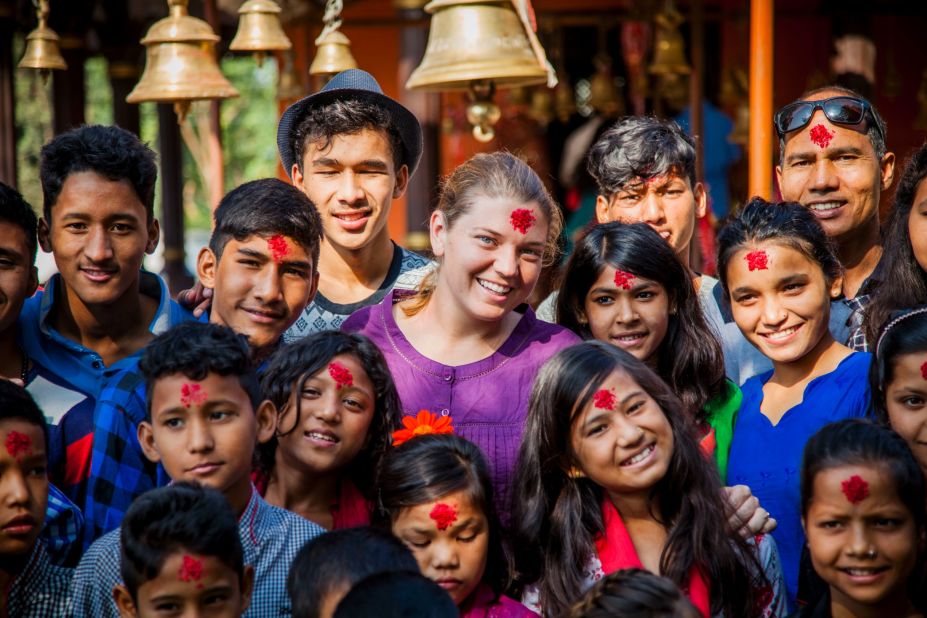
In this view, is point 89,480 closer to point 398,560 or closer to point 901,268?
point 398,560

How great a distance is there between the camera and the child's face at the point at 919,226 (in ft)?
12.6

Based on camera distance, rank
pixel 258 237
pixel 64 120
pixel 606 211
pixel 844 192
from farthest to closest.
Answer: pixel 64 120, pixel 606 211, pixel 844 192, pixel 258 237

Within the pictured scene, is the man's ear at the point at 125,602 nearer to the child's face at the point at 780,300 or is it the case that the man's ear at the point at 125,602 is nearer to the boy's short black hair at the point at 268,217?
the boy's short black hair at the point at 268,217

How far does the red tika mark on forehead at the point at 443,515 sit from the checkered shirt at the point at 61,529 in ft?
3.20

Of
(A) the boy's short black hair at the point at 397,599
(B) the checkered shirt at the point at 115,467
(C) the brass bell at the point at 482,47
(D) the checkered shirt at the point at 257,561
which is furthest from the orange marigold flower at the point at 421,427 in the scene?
(C) the brass bell at the point at 482,47

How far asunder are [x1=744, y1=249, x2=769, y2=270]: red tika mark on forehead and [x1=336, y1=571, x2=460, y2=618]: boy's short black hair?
1697 mm

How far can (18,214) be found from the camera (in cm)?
379

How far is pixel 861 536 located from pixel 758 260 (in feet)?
3.73

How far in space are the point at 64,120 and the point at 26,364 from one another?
6.47 meters

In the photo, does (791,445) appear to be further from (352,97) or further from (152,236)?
(152,236)

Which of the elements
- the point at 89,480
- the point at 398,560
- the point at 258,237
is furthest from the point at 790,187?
→ the point at 89,480

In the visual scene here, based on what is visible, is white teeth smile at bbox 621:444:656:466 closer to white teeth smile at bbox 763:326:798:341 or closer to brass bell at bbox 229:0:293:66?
white teeth smile at bbox 763:326:798:341

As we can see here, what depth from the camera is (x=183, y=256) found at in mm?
9906

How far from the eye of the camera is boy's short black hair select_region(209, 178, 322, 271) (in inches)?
151
